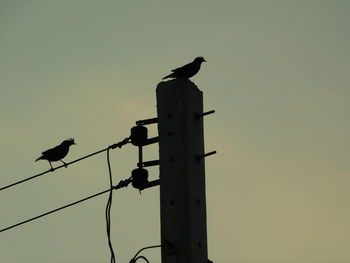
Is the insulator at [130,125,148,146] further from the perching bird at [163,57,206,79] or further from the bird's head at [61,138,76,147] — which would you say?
the bird's head at [61,138,76,147]

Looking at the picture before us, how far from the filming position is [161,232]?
6.36 meters

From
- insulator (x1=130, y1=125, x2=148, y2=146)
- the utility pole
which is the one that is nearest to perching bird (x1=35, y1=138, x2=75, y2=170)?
insulator (x1=130, y1=125, x2=148, y2=146)

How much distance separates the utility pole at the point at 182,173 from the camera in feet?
20.3

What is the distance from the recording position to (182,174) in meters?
6.30

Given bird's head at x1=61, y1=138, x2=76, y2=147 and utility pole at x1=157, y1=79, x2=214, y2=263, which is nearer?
utility pole at x1=157, y1=79, x2=214, y2=263

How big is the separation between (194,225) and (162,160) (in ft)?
2.35

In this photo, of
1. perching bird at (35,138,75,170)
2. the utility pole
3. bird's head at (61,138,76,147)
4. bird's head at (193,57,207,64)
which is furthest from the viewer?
bird's head at (61,138,76,147)

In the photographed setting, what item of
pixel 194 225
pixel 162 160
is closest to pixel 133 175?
pixel 162 160

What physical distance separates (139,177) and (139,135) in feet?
1.46

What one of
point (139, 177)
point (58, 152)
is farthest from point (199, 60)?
point (58, 152)

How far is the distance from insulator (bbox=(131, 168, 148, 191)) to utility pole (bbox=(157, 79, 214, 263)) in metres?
0.78

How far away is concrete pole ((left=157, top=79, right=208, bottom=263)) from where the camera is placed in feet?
20.3

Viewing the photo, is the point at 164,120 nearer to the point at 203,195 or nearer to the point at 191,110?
the point at 191,110

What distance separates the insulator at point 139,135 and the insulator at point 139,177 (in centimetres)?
29
